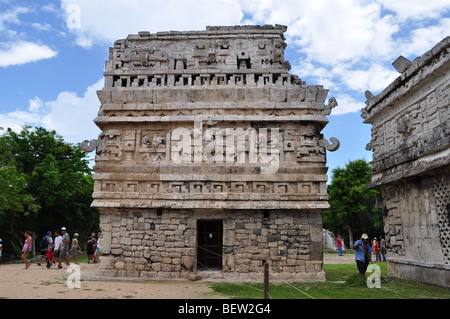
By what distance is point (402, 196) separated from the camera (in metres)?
9.20

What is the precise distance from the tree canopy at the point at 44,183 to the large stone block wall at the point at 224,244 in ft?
30.2

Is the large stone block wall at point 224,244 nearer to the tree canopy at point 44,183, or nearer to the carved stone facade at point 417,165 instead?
the carved stone facade at point 417,165

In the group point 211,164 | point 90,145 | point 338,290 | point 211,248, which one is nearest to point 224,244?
point 211,248

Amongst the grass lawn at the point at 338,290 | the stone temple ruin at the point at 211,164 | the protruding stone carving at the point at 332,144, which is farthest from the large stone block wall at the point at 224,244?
the protruding stone carving at the point at 332,144

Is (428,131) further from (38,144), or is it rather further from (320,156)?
(38,144)

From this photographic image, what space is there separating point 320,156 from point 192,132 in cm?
375

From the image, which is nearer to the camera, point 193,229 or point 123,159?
point 193,229

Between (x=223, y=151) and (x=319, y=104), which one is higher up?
(x=319, y=104)

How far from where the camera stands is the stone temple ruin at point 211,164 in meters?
8.52
